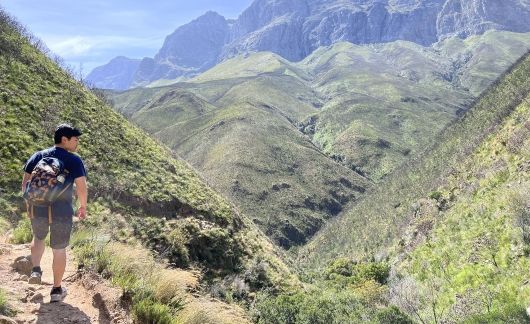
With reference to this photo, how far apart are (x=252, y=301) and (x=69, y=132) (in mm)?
19669

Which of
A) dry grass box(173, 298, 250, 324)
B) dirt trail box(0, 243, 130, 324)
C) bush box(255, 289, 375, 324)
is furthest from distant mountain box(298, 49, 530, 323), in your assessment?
dirt trail box(0, 243, 130, 324)

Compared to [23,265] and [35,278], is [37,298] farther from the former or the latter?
[23,265]

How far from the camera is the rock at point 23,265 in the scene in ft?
27.3

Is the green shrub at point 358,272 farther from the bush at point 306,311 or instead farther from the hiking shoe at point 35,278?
the hiking shoe at point 35,278

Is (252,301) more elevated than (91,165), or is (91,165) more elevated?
(91,165)

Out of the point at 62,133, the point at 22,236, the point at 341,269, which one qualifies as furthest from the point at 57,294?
the point at 341,269

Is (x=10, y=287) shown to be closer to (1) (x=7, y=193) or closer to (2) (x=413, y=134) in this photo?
(1) (x=7, y=193)

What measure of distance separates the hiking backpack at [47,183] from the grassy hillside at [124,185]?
388 inches

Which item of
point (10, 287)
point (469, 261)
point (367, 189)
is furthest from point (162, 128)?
point (10, 287)

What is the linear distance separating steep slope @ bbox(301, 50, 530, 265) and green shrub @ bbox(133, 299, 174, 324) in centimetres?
5158

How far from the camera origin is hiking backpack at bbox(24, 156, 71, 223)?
22.8ft

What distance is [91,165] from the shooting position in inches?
1108

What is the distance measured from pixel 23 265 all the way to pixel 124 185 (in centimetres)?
1999

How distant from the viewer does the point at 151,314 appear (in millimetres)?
6980
